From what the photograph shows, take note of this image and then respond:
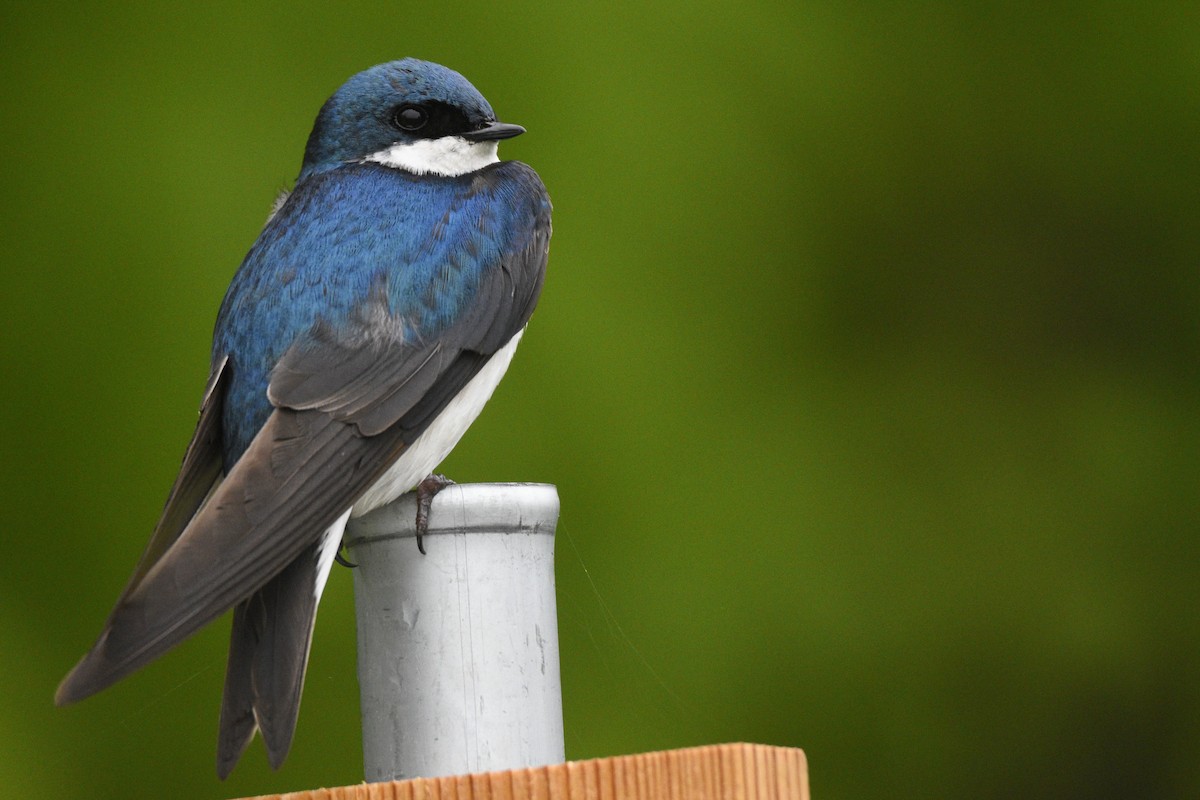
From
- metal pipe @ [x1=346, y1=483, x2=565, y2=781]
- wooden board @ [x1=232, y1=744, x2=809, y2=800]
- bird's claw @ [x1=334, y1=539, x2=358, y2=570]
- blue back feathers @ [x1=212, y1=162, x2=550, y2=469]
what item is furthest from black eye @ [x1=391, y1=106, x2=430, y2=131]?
wooden board @ [x1=232, y1=744, x2=809, y2=800]

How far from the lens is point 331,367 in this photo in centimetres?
193

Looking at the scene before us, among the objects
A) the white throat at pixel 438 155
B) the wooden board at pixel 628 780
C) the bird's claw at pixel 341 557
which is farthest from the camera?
the white throat at pixel 438 155

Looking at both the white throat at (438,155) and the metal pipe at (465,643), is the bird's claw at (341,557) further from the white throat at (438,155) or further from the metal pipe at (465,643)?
the white throat at (438,155)

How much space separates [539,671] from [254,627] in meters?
0.43

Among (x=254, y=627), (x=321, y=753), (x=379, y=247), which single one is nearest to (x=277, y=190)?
(x=379, y=247)

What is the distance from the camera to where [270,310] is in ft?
6.57

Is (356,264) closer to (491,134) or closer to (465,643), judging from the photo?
(491,134)

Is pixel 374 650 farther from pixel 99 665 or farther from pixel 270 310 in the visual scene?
pixel 270 310

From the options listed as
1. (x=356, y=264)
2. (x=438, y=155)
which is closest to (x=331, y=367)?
(x=356, y=264)

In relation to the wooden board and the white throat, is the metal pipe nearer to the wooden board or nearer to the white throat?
the wooden board

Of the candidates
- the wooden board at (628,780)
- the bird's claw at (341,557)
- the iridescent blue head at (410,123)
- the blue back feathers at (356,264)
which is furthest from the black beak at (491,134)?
the wooden board at (628,780)

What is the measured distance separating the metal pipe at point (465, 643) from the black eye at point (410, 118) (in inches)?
44.6

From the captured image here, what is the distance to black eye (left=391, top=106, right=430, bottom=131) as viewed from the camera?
2.42 metres

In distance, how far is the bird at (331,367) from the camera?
156cm
